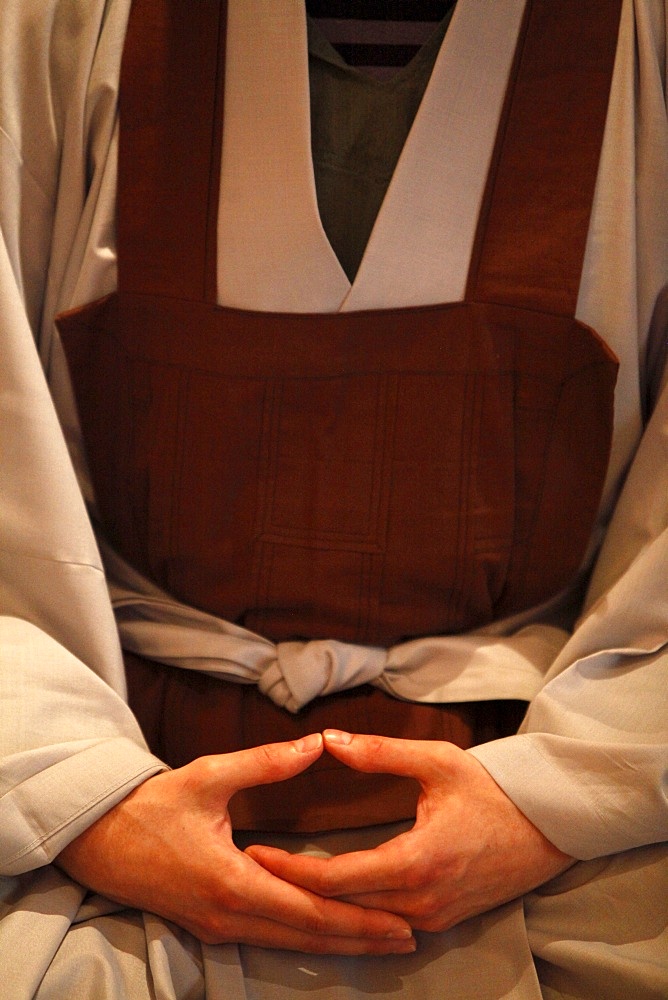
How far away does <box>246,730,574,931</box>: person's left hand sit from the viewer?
80 centimetres

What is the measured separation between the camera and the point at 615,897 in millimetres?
821

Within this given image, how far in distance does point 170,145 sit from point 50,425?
0.30 metres

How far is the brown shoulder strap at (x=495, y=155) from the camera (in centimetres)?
91

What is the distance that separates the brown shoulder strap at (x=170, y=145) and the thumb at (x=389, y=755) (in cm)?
44

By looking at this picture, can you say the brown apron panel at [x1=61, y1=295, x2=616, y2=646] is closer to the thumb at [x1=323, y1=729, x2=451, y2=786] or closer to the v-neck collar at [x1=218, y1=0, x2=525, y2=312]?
the v-neck collar at [x1=218, y1=0, x2=525, y2=312]

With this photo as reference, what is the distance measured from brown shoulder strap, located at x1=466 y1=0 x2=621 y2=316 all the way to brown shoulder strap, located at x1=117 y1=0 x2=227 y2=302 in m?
0.27

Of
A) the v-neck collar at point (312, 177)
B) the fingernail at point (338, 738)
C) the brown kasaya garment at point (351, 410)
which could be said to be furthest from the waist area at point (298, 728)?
the v-neck collar at point (312, 177)

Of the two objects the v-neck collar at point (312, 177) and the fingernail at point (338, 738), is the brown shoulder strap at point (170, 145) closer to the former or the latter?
the v-neck collar at point (312, 177)

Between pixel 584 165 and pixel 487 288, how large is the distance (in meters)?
0.15

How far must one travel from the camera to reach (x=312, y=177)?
0.92m

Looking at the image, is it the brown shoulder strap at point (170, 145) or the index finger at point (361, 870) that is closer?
the index finger at point (361, 870)

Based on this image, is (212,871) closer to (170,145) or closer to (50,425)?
(50,425)

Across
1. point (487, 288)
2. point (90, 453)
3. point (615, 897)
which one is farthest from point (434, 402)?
point (615, 897)

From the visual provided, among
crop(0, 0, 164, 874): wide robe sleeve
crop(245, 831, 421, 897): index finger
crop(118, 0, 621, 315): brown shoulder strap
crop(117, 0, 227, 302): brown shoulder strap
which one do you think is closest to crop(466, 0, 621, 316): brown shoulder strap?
crop(118, 0, 621, 315): brown shoulder strap
